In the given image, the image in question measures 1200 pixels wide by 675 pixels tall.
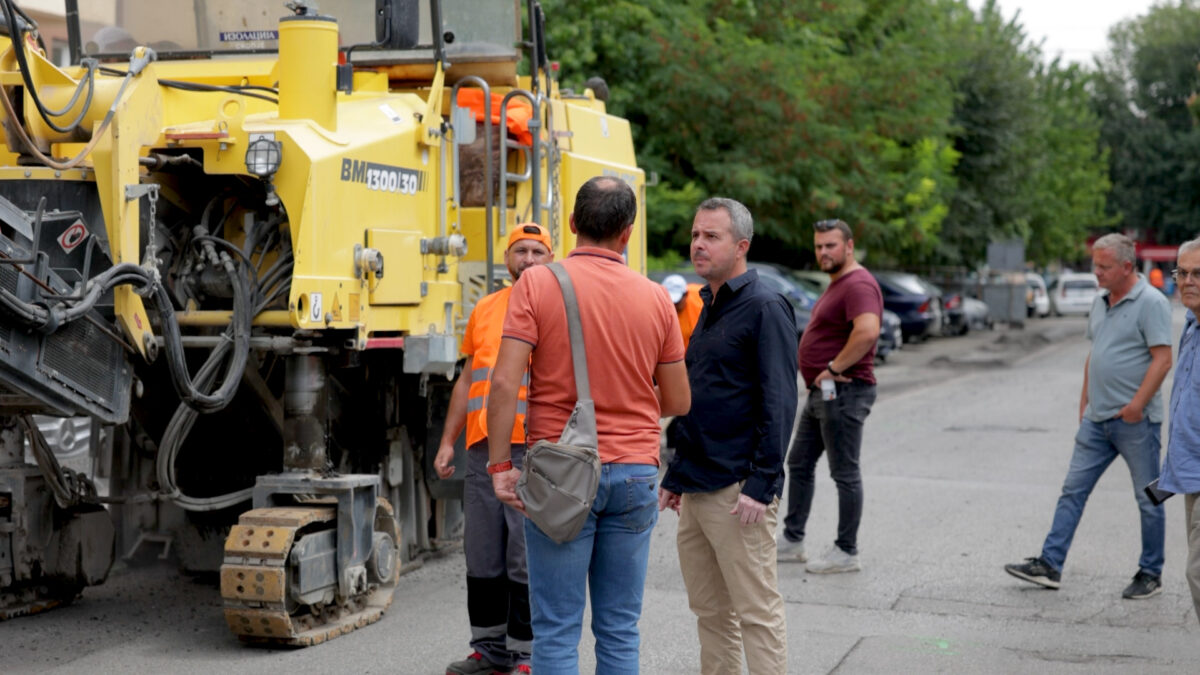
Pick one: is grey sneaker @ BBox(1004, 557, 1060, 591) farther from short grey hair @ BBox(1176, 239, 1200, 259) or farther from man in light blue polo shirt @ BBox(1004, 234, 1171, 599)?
short grey hair @ BBox(1176, 239, 1200, 259)

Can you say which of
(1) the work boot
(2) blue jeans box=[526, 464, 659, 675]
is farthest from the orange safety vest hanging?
(2) blue jeans box=[526, 464, 659, 675]

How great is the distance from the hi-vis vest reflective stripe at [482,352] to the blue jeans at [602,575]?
1490 mm

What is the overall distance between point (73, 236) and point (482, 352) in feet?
5.63

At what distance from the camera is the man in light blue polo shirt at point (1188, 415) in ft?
19.8

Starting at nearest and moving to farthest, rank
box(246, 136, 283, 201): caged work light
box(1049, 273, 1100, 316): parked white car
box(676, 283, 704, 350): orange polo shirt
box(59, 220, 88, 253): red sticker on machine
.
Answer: box(59, 220, 88, 253): red sticker on machine
box(246, 136, 283, 201): caged work light
box(676, 283, 704, 350): orange polo shirt
box(1049, 273, 1100, 316): parked white car

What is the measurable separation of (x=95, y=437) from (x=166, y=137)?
2332mm

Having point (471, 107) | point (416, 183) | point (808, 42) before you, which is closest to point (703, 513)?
point (416, 183)

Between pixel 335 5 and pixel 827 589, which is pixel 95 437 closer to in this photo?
pixel 335 5

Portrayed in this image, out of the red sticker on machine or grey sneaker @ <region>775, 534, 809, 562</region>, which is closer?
the red sticker on machine

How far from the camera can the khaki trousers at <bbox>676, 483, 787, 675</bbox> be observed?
5.10 meters

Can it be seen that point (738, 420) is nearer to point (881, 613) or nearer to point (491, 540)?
point (491, 540)

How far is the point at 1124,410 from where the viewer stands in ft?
25.0

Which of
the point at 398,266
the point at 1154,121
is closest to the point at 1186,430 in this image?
the point at 398,266

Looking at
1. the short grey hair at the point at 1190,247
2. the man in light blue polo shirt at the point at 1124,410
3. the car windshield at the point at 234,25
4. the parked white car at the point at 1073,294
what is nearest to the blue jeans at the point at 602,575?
the short grey hair at the point at 1190,247
